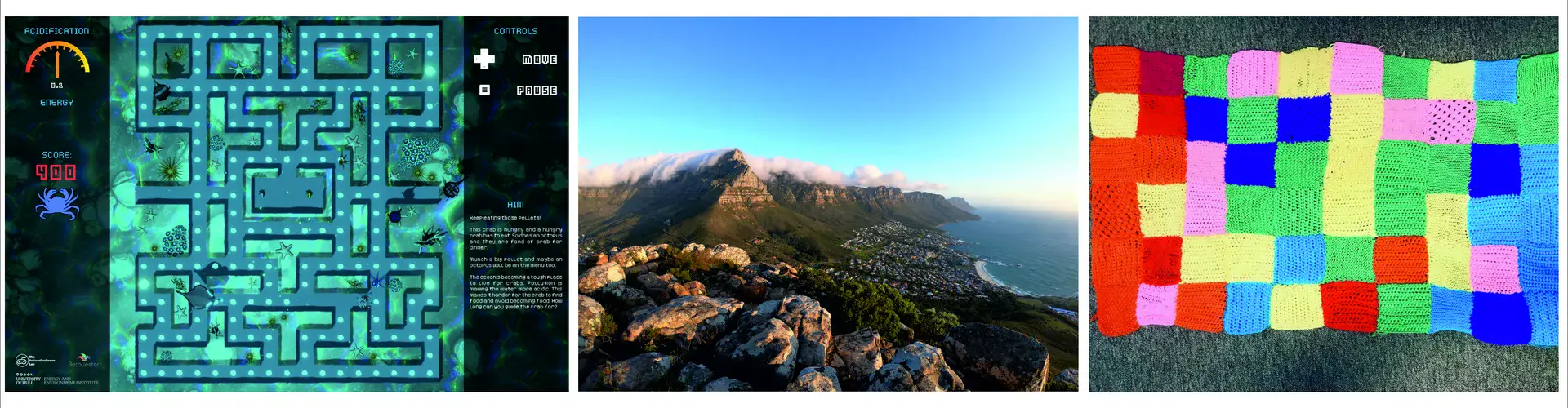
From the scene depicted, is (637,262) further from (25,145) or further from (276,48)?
(25,145)

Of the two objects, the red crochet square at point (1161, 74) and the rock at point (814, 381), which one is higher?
the red crochet square at point (1161, 74)

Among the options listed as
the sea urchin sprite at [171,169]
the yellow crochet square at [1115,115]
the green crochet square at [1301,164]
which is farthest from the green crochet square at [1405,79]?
the sea urchin sprite at [171,169]

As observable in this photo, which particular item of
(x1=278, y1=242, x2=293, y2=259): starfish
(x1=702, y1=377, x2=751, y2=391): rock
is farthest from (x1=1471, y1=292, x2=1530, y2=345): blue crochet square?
(x1=278, y1=242, x2=293, y2=259): starfish

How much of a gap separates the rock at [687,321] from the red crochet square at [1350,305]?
1.81m

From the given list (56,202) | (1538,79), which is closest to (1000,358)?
(1538,79)

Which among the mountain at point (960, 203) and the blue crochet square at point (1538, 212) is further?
the mountain at point (960, 203)

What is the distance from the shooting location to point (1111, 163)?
148 centimetres

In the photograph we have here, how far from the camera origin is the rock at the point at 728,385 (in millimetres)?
1521

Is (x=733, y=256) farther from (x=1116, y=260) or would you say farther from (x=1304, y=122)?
(x=1304, y=122)

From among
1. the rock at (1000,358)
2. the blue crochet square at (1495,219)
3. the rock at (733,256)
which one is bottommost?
the rock at (1000,358)

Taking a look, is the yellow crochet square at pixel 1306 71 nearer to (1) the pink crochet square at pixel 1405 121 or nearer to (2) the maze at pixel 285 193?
(1) the pink crochet square at pixel 1405 121

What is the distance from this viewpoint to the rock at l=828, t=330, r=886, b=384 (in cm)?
156

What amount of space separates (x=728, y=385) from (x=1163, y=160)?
57.3 inches

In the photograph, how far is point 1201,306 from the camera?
151cm
